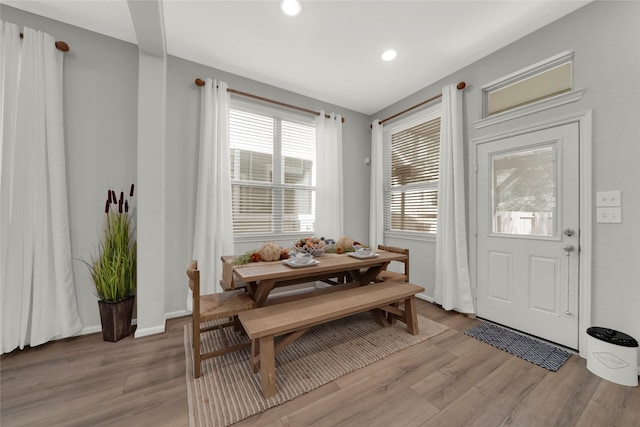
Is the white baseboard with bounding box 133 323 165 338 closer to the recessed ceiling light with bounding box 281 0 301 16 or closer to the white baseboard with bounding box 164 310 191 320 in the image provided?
the white baseboard with bounding box 164 310 191 320

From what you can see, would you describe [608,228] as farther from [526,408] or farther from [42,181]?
[42,181]

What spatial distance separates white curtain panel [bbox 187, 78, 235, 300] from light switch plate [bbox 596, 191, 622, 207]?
350 cm

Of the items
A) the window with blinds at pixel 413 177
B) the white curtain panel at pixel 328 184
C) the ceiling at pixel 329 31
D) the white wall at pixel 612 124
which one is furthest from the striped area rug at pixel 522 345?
the ceiling at pixel 329 31

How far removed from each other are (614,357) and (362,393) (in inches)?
71.8

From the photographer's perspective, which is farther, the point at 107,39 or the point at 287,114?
the point at 287,114

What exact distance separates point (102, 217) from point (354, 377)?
9.16ft

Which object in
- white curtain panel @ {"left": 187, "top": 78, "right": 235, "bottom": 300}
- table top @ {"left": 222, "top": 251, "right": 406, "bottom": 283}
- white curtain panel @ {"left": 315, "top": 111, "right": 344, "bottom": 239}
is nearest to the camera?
table top @ {"left": 222, "top": 251, "right": 406, "bottom": 283}

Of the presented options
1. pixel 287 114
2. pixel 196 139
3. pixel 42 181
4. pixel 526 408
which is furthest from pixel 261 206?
pixel 526 408

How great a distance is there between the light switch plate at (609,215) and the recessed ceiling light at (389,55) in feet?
7.81

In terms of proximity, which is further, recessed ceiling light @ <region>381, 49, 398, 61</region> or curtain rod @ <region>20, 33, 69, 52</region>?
recessed ceiling light @ <region>381, 49, 398, 61</region>

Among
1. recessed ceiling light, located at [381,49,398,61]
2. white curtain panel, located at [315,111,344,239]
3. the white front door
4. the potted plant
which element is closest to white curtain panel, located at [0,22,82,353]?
the potted plant

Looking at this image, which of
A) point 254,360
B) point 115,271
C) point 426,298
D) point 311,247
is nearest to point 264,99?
point 311,247

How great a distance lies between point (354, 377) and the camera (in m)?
1.74

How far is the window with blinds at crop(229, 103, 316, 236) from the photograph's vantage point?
310 cm
